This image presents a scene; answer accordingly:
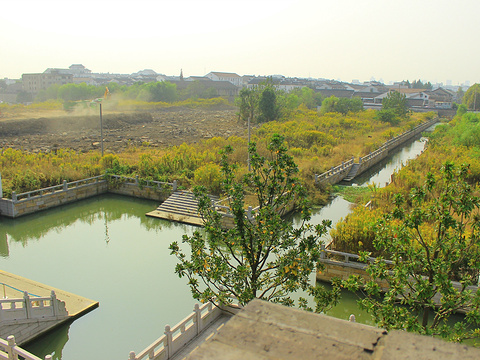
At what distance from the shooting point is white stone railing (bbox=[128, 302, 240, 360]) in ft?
25.7

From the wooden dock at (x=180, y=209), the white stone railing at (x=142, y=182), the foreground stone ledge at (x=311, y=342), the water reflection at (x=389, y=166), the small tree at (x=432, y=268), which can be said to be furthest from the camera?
the water reflection at (x=389, y=166)

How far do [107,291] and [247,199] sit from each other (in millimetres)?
8622

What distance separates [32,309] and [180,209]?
393 inches

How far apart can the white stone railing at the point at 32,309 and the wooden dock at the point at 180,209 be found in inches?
317

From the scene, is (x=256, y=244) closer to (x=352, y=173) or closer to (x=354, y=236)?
(x=354, y=236)

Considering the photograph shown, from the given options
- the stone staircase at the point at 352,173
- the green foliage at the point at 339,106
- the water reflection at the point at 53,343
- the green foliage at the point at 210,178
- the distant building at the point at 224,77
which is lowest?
the water reflection at the point at 53,343

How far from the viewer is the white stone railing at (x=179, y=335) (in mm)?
7828

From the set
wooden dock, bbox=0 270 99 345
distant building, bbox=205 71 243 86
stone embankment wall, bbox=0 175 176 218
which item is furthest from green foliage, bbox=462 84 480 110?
wooden dock, bbox=0 270 99 345

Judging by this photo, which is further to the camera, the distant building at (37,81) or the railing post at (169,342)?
the distant building at (37,81)

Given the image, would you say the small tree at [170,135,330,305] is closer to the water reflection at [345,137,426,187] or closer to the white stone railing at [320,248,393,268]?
the white stone railing at [320,248,393,268]

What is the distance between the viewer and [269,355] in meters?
1.91

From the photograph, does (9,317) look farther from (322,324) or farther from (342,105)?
(342,105)

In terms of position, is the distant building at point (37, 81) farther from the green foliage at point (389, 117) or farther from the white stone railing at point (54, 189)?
the white stone railing at point (54, 189)

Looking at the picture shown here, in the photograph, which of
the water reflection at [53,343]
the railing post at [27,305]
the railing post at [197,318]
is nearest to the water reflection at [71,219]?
the water reflection at [53,343]
